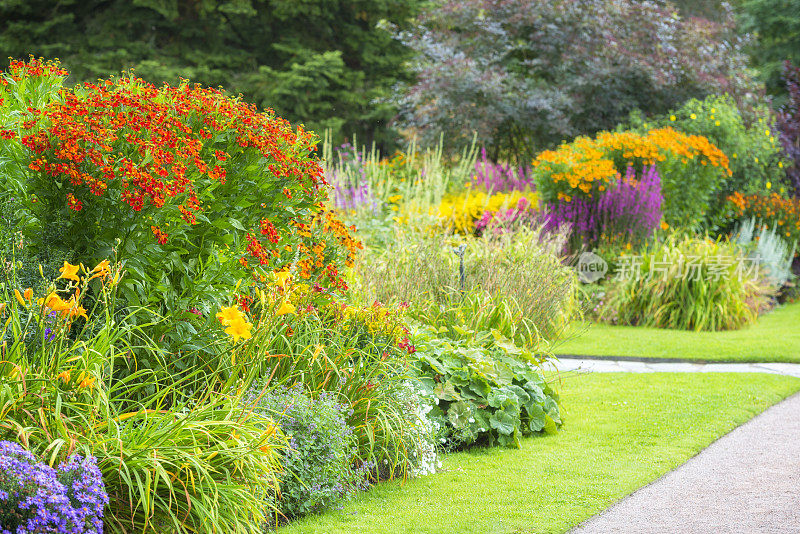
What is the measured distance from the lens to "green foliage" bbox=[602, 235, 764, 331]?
27.1 feet

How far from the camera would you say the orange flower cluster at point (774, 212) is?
36.9ft

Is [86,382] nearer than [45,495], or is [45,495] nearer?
[45,495]

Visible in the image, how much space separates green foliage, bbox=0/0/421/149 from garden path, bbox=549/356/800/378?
9.76 m

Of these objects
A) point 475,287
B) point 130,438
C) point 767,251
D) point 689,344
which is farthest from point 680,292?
point 130,438

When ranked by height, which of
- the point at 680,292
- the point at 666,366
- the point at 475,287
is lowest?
the point at 666,366

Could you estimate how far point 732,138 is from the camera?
1150cm

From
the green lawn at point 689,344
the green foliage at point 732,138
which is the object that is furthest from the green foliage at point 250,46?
the green lawn at point 689,344

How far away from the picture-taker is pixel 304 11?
679 inches

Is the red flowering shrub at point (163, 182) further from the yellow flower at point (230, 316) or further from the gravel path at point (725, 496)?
the gravel path at point (725, 496)

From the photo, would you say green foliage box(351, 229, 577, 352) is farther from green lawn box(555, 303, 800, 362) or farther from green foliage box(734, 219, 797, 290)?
green foliage box(734, 219, 797, 290)

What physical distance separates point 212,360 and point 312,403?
458 millimetres

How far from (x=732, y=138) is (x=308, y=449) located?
10.1 metres

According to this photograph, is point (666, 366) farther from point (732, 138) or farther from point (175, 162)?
point (732, 138)

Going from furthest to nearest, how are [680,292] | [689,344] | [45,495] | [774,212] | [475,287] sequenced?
[774,212] < [680,292] < [689,344] < [475,287] < [45,495]
